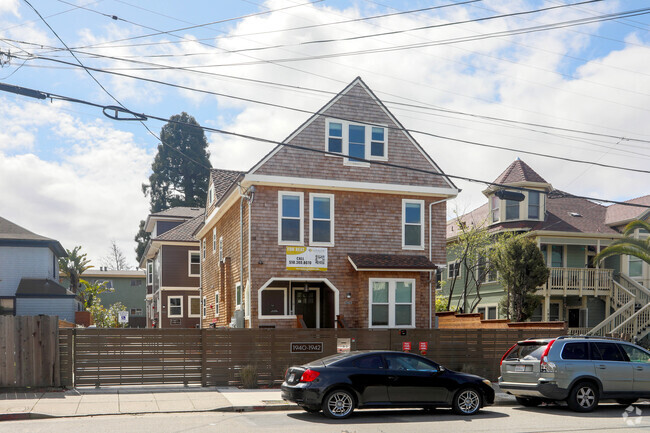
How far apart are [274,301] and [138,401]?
996 cm

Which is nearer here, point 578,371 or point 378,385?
point 378,385

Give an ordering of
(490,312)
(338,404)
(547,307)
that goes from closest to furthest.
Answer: (338,404) → (547,307) → (490,312)

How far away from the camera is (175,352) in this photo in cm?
1809

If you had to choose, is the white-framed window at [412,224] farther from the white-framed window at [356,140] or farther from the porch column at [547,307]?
the porch column at [547,307]

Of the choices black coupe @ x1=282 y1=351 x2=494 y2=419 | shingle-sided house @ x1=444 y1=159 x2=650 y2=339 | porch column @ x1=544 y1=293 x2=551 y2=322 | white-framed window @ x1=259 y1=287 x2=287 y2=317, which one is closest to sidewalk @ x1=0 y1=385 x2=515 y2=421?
black coupe @ x1=282 y1=351 x2=494 y2=419

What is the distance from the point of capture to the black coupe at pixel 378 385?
13.3 meters

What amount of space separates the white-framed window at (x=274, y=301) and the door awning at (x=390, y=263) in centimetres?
343

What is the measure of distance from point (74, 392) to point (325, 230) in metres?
9.81

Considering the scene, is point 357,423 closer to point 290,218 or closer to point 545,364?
point 545,364

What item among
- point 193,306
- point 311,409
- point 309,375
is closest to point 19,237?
point 193,306

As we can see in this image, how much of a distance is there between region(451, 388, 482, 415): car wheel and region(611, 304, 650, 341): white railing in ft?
55.4

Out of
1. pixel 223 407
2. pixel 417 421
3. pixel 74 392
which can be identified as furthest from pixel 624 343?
pixel 74 392

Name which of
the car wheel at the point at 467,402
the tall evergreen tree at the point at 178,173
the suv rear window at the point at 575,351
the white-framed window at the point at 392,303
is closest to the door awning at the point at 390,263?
the white-framed window at the point at 392,303

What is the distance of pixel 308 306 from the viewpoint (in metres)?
25.8
